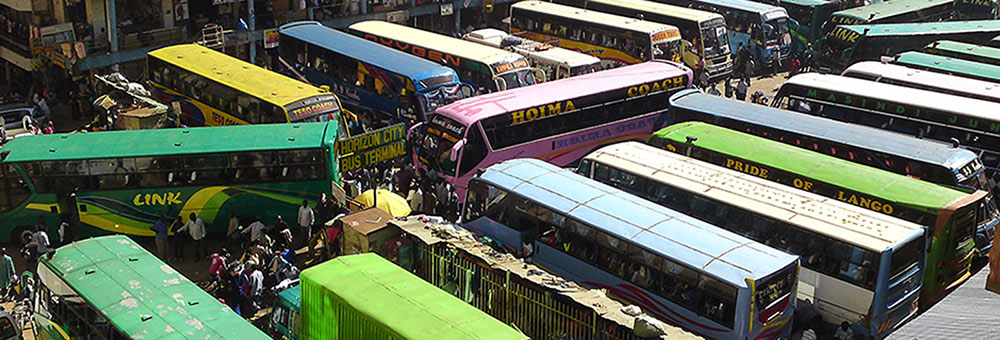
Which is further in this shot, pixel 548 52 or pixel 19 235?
pixel 548 52

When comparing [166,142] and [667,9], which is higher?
[667,9]

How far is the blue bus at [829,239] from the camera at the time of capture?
59.0 ft

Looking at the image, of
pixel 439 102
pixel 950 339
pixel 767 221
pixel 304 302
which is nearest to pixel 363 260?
pixel 304 302

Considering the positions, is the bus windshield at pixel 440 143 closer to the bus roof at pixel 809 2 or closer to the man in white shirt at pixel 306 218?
the man in white shirt at pixel 306 218

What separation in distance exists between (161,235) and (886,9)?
3432 cm

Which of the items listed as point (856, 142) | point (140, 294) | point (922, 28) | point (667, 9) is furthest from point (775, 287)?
point (922, 28)

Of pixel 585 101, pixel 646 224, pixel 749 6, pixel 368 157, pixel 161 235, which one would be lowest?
pixel 161 235

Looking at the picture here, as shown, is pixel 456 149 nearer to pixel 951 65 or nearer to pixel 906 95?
pixel 906 95

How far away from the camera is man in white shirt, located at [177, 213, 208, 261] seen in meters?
22.7

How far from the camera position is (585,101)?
28.1 metres

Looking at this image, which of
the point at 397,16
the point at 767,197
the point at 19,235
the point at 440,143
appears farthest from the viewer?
the point at 397,16

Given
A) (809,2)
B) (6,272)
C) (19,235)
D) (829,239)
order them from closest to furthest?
(829,239) → (6,272) → (19,235) → (809,2)

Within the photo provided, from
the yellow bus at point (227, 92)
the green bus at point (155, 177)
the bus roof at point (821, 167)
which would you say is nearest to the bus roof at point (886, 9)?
the bus roof at point (821, 167)

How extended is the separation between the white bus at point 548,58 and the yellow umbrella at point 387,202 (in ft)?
37.2
